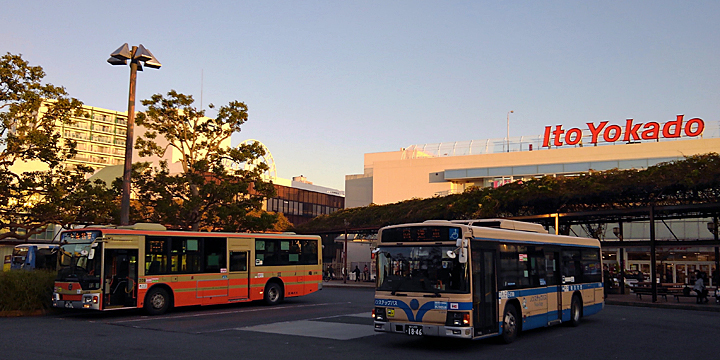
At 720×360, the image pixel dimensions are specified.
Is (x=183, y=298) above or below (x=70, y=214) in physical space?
below

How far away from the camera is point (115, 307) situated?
717 inches

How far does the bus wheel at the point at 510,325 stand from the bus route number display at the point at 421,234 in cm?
228

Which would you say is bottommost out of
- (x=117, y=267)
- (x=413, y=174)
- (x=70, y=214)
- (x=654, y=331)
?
(x=654, y=331)

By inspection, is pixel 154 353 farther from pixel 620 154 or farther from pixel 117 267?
pixel 620 154

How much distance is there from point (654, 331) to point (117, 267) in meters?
15.0

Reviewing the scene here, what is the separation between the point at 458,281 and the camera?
12.2m

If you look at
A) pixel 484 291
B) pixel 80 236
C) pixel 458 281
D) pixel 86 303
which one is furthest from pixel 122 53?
pixel 484 291

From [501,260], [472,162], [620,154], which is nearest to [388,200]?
[472,162]

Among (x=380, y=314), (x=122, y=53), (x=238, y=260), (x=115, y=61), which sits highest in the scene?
(x=122, y=53)

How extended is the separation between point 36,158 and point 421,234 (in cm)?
1949

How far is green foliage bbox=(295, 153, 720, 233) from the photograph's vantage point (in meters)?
25.8

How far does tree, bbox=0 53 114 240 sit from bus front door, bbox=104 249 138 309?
26.1 ft

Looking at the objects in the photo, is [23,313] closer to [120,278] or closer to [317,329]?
[120,278]


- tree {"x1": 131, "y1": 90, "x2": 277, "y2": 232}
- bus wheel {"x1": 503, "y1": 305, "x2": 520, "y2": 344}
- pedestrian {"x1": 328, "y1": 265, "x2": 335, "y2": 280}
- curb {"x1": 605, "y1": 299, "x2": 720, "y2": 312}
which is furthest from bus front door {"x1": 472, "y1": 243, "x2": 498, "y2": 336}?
pedestrian {"x1": 328, "y1": 265, "x2": 335, "y2": 280}
